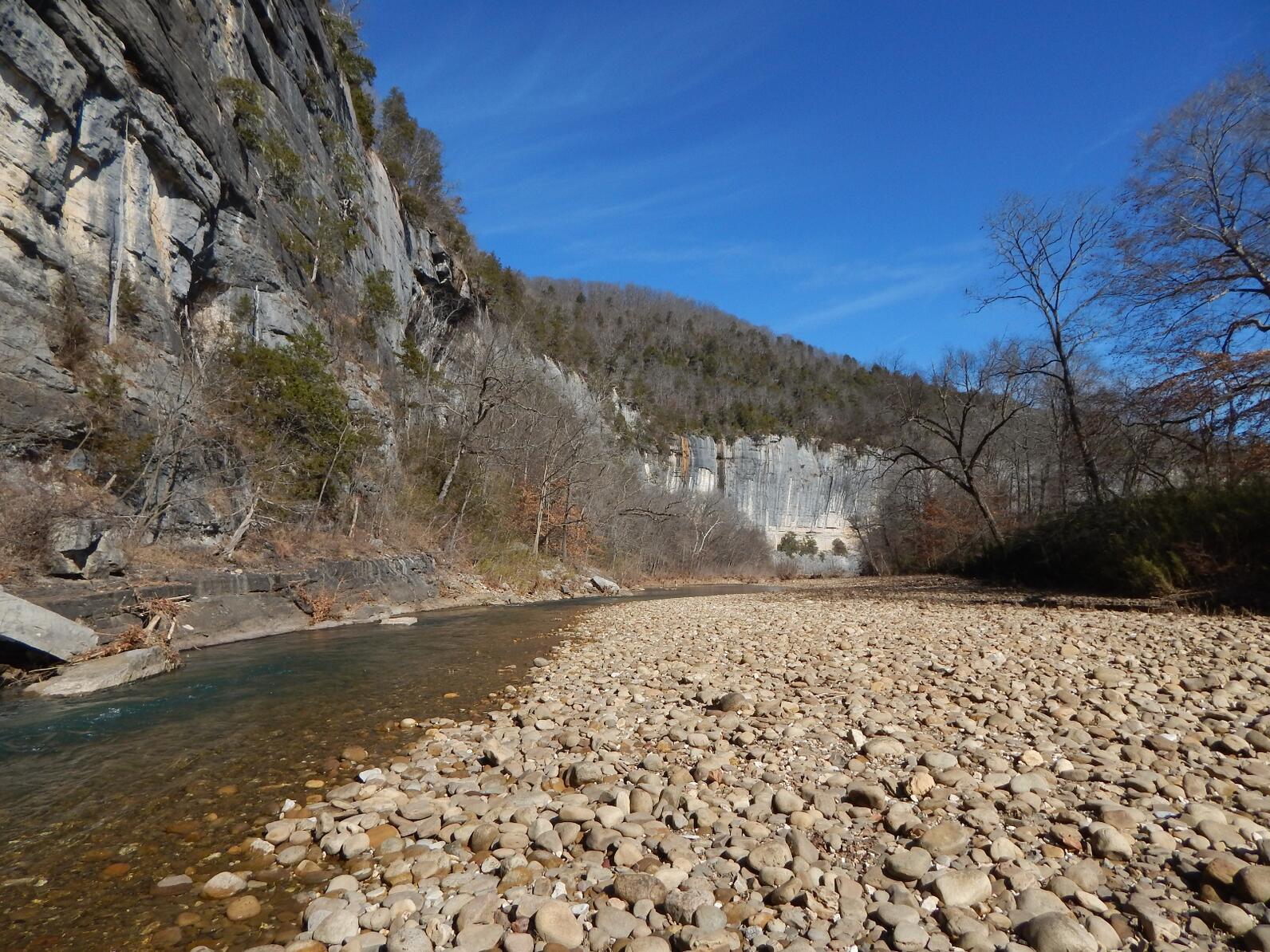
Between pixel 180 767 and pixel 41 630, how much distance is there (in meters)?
4.66

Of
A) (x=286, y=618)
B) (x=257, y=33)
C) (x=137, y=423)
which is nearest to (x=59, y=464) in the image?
(x=137, y=423)

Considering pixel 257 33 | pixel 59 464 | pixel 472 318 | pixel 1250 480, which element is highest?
pixel 257 33

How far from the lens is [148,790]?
4.20m

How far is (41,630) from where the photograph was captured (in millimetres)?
7402

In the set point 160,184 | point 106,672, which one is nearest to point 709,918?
point 106,672

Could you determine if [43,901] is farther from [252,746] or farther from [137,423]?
[137,423]

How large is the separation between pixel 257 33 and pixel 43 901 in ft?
87.7

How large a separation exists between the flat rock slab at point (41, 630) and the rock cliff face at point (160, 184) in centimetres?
403

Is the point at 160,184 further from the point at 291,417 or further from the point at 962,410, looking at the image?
the point at 962,410

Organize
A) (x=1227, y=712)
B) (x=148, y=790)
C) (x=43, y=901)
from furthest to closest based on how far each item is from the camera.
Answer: (x=1227, y=712), (x=148, y=790), (x=43, y=901)

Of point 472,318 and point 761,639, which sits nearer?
point 761,639

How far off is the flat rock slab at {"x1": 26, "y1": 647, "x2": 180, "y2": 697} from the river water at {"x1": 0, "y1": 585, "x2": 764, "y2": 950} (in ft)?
0.77

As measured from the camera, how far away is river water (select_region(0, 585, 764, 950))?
2.83 metres

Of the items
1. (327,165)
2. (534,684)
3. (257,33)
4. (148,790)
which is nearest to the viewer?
(148,790)
